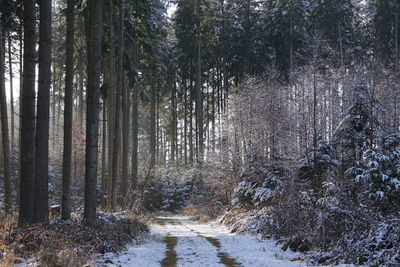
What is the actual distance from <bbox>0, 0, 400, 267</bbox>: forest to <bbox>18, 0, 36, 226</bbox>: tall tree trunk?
33 mm

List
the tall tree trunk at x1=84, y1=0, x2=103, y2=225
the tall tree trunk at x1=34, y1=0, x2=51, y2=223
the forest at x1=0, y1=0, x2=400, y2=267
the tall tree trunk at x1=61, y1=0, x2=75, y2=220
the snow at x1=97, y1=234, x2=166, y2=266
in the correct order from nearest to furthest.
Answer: the snow at x1=97, y1=234, x2=166, y2=266
the forest at x1=0, y1=0, x2=400, y2=267
the tall tree trunk at x1=34, y1=0, x2=51, y2=223
the tall tree trunk at x1=84, y1=0, x2=103, y2=225
the tall tree trunk at x1=61, y1=0, x2=75, y2=220

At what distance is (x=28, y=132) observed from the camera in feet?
32.9

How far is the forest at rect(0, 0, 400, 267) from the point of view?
969cm

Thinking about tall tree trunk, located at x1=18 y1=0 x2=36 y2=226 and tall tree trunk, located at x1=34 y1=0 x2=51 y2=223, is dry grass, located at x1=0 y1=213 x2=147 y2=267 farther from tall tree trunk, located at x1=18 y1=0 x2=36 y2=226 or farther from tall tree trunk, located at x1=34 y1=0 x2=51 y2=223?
tall tree trunk, located at x1=34 y1=0 x2=51 y2=223

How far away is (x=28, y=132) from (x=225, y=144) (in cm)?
1704

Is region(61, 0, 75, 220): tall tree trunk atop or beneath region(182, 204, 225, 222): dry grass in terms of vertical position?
atop

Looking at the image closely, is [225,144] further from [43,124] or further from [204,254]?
[43,124]

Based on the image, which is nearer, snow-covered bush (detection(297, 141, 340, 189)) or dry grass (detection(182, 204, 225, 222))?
snow-covered bush (detection(297, 141, 340, 189))

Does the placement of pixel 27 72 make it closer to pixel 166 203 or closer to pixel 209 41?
pixel 209 41

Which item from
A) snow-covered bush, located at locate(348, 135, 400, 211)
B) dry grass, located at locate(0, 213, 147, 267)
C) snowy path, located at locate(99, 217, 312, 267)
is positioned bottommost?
snowy path, located at locate(99, 217, 312, 267)

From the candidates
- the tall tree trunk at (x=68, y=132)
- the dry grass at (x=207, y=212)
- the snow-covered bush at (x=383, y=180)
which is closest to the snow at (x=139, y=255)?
the tall tree trunk at (x=68, y=132)

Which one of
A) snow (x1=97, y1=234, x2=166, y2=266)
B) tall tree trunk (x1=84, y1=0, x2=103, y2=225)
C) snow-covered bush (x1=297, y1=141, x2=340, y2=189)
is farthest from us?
snow-covered bush (x1=297, y1=141, x2=340, y2=189)

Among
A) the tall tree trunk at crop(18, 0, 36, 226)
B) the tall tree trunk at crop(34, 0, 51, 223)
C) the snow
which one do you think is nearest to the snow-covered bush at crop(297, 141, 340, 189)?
the snow

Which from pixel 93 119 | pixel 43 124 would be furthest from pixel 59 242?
pixel 93 119
